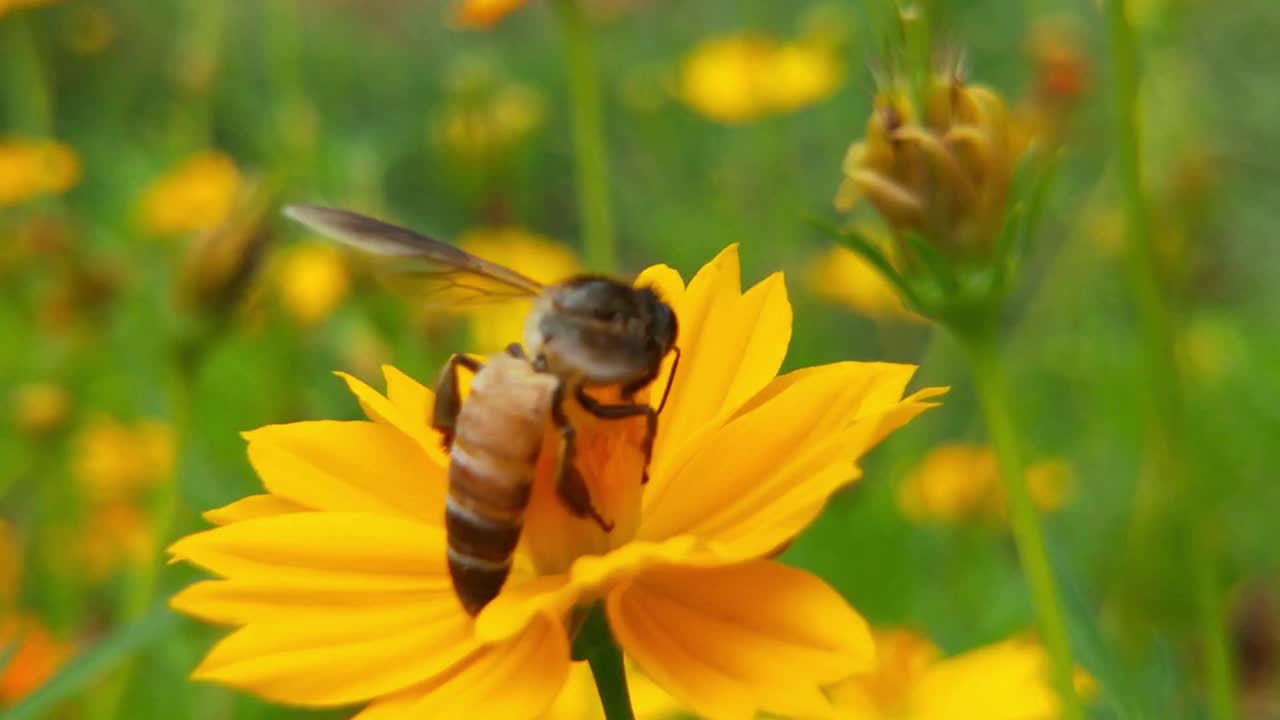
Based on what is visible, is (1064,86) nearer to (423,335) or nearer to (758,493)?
(423,335)

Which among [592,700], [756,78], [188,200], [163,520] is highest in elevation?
[756,78]

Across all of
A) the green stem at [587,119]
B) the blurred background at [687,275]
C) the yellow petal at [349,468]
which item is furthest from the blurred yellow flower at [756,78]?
the yellow petal at [349,468]

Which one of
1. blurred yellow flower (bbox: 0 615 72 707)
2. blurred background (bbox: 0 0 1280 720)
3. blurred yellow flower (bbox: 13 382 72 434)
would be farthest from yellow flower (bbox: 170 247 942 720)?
blurred yellow flower (bbox: 13 382 72 434)

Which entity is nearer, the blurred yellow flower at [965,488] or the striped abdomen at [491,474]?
the striped abdomen at [491,474]

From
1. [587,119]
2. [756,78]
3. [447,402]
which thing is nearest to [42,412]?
[587,119]

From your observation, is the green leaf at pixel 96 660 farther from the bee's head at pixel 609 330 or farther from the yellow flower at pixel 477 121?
the yellow flower at pixel 477 121

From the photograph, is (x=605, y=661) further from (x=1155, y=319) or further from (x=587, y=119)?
(x=587, y=119)

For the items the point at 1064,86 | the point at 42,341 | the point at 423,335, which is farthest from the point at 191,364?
the point at 1064,86
